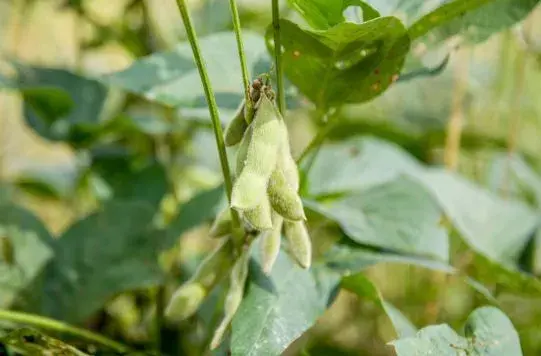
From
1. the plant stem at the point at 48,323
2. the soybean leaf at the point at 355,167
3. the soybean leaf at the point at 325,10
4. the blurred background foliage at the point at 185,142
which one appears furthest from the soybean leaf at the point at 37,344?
the soybean leaf at the point at 355,167

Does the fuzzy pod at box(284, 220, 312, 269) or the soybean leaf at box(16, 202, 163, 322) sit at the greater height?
the fuzzy pod at box(284, 220, 312, 269)

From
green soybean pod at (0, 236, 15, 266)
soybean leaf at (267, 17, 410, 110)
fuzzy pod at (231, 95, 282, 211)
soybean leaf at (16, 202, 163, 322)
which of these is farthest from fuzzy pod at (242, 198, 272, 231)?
green soybean pod at (0, 236, 15, 266)

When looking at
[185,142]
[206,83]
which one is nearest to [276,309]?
[206,83]

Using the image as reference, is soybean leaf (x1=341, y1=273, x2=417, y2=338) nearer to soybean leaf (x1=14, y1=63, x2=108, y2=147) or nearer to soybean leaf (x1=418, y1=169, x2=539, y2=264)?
soybean leaf (x1=418, y1=169, x2=539, y2=264)

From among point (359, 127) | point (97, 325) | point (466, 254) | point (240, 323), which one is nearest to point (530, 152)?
point (359, 127)

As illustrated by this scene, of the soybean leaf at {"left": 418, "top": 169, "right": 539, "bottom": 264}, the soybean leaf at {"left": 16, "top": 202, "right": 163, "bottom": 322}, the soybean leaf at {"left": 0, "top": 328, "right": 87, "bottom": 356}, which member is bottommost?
the soybean leaf at {"left": 418, "top": 169, "right": 539, "bottom": 264}

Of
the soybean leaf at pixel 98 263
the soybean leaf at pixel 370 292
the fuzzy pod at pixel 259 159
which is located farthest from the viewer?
the soybean leaf at pixel 98 263

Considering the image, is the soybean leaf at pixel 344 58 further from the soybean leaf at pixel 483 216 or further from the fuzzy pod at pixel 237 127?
the soybean leaf at pixel 483 216
